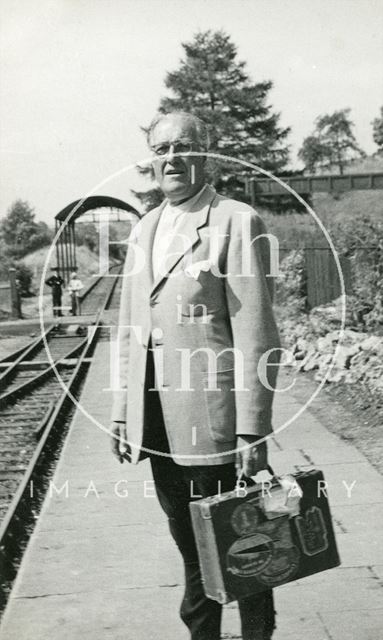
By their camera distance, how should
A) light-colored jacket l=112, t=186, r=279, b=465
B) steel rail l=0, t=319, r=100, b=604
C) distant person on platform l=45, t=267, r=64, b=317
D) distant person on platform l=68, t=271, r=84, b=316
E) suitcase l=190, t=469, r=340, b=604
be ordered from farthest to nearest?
distant person on platform l=68, t=271, r=84, b=316, distant person on platform l=45, t=267, r=64, b=317, steel rail l=0, t=319, r=100, b=604, light-colored jacket l=112, t=186, r=279, b=465, suitcase l=190, t=469, r=340, b=604

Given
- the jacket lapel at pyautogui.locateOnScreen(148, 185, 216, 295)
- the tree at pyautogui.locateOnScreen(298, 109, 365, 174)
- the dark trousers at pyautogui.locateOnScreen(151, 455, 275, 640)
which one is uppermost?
the tree at pyautogui.locateOnScreen(298, 109, 365, 174)

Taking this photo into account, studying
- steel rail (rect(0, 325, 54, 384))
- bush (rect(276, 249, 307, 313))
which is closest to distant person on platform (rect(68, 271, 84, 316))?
steel rail (rect(0, 325, 54, 384))

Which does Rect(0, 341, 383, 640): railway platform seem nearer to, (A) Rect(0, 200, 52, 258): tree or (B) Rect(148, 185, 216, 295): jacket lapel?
(B) Rect(148, 185, 216, 295): jacket lapel

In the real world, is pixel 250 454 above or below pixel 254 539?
above

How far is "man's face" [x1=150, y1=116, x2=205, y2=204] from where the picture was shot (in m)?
2.93

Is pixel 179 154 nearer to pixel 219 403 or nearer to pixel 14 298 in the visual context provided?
pixel 219 403

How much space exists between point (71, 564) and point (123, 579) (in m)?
0.37

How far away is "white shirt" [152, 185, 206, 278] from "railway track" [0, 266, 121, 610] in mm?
1893

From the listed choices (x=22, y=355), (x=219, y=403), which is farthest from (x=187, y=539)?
(x=22, y=355)

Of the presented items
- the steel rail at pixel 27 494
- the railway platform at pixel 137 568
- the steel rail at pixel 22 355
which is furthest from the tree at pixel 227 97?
the railway platform at pixel 137 568

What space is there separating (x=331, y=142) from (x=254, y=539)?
63.6 metres

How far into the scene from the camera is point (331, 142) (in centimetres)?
6412

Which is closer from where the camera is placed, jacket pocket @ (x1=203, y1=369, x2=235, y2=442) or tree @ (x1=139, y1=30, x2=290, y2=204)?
jacket pocket @ (x1=203, y1=369, x2=235, y2=442)

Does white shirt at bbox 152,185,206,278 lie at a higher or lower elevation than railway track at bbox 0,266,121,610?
higher
